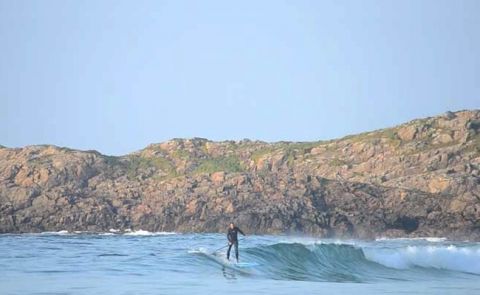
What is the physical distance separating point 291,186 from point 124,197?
20.8m

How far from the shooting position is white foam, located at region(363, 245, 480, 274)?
1922 inches

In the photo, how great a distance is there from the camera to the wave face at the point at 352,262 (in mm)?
40469

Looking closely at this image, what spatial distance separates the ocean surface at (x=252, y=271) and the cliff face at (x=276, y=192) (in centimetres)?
3533

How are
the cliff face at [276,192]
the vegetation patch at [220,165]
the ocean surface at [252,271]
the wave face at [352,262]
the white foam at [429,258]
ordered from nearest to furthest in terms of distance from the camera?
the ocean surface at [252,271] → the wave face at [352,262] → the white foam at [429,258] → the cliff face at [276,192] → the vegetation patch at [220,165]

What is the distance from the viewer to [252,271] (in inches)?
1489

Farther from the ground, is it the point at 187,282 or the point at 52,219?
the point at 52,219

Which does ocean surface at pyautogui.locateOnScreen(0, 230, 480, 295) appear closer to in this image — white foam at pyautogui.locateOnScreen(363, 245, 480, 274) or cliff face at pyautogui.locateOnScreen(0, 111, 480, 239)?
white foam at pyautogui.locateOnScreen(363, 245, 480, 274)

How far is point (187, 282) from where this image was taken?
2972 cm

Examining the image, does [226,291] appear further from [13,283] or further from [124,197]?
[124,197]

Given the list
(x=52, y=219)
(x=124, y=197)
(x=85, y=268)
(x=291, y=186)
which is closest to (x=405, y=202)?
(x=291, y=186)

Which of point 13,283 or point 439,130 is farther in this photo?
point 439,130

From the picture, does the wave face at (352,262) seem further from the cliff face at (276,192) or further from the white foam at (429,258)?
the cliff face at (276,192)

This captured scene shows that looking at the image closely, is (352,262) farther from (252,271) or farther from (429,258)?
(252,271)

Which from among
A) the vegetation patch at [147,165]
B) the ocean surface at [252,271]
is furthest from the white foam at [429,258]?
the vegetation patch at [147,165]
